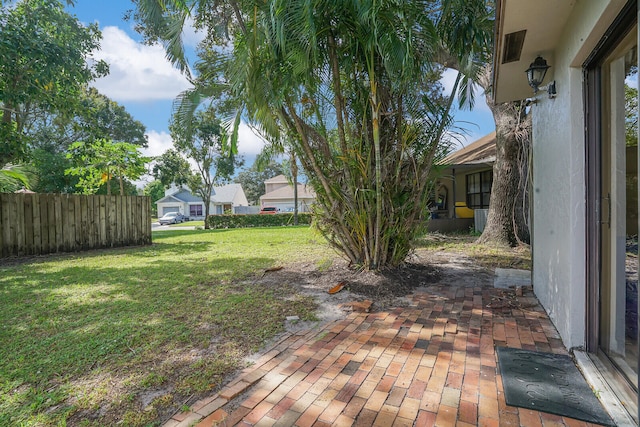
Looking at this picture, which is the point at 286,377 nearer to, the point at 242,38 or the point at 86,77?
the point at 242,38

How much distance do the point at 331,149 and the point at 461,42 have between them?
90.2 inches

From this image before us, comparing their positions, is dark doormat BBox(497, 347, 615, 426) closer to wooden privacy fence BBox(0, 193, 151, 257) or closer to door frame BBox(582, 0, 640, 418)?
door frame BBox(582, 0, 640, 418)

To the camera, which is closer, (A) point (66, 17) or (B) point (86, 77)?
(B) point (86, 77)

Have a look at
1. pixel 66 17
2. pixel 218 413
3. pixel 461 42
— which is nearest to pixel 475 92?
pixel 461 42

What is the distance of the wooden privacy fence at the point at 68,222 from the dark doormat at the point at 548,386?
10.1 m

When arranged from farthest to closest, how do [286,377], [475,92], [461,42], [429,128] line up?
[475,92] → [429,128] → [461,42] → [286,377]

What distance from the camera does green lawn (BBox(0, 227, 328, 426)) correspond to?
6.85 ft

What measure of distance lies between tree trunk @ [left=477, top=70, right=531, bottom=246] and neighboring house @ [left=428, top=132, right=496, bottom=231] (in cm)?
191

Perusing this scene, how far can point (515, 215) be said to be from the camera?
8531 millimetres

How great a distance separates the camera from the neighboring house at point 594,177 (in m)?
2.08

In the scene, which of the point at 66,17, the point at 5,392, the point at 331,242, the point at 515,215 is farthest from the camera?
the point at 66,17

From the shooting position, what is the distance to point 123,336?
3105 mm

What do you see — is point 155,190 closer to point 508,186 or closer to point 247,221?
point 247,221

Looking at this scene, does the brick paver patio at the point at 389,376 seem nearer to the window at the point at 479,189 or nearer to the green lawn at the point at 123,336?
the green lawn at the point at 123,336
